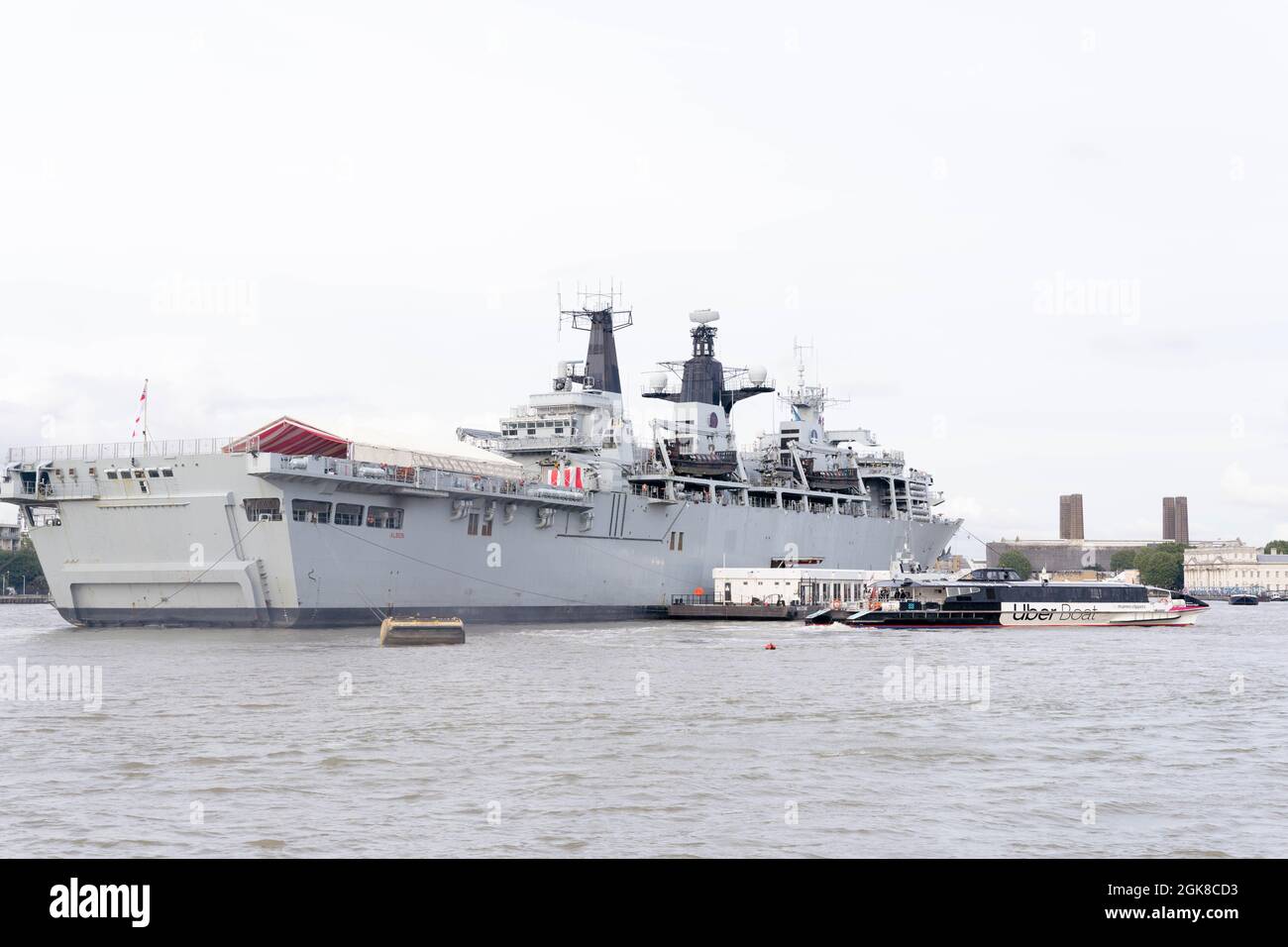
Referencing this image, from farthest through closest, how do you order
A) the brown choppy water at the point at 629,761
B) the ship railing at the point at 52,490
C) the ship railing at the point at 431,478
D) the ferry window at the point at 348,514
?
the ferry window at the point at 348,514
the ship railing at the point at 52,490
the ship railing at the point at 431,478
the brown choppy water at the point at 629,761

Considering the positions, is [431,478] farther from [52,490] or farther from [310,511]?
[52,490]

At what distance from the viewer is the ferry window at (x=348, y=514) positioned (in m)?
45.2

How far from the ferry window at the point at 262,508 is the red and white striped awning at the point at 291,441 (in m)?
1.66

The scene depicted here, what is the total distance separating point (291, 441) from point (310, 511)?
2476 millimetres

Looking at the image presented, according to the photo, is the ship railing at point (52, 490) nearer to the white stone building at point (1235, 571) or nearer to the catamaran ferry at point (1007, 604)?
the catamaran ferry at point (1007, 604)

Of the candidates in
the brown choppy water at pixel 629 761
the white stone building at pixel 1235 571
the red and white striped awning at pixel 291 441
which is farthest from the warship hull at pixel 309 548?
the white stone building at pixel 1235 571

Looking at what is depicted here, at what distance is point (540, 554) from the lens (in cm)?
5375

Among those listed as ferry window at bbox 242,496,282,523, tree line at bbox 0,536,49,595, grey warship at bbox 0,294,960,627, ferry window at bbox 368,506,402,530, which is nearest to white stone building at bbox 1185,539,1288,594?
grey warship at bbox 0,294,960,627

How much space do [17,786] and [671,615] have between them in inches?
1796

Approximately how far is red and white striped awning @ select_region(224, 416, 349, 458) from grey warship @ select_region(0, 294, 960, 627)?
0.24 feet

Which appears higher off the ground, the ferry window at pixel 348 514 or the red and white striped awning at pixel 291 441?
the red and white striped awning at pixel 291 441
